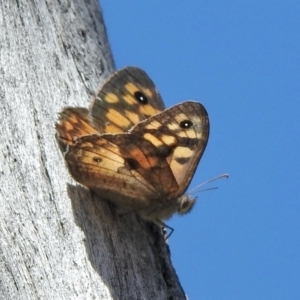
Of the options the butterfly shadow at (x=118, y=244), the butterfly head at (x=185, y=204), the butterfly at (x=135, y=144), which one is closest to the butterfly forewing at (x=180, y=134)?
the butterfly at (x=135, y=144)

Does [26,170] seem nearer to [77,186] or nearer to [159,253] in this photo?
[77,186]

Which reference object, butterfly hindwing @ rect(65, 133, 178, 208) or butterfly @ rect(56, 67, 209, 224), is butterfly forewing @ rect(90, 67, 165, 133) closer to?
butterfly @ rect(56, 67, 209, 224)

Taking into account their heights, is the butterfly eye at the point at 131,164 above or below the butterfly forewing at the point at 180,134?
below

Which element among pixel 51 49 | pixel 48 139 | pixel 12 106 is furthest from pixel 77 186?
pixel 51 49

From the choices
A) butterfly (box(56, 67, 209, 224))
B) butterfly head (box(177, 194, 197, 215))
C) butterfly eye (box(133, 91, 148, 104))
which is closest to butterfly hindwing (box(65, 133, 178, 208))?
butterfly (box(56, 67, 209, 224))

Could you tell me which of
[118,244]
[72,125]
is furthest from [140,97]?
[118,244]

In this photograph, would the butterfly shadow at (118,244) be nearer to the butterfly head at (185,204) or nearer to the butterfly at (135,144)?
the butterfly at (135,144)
